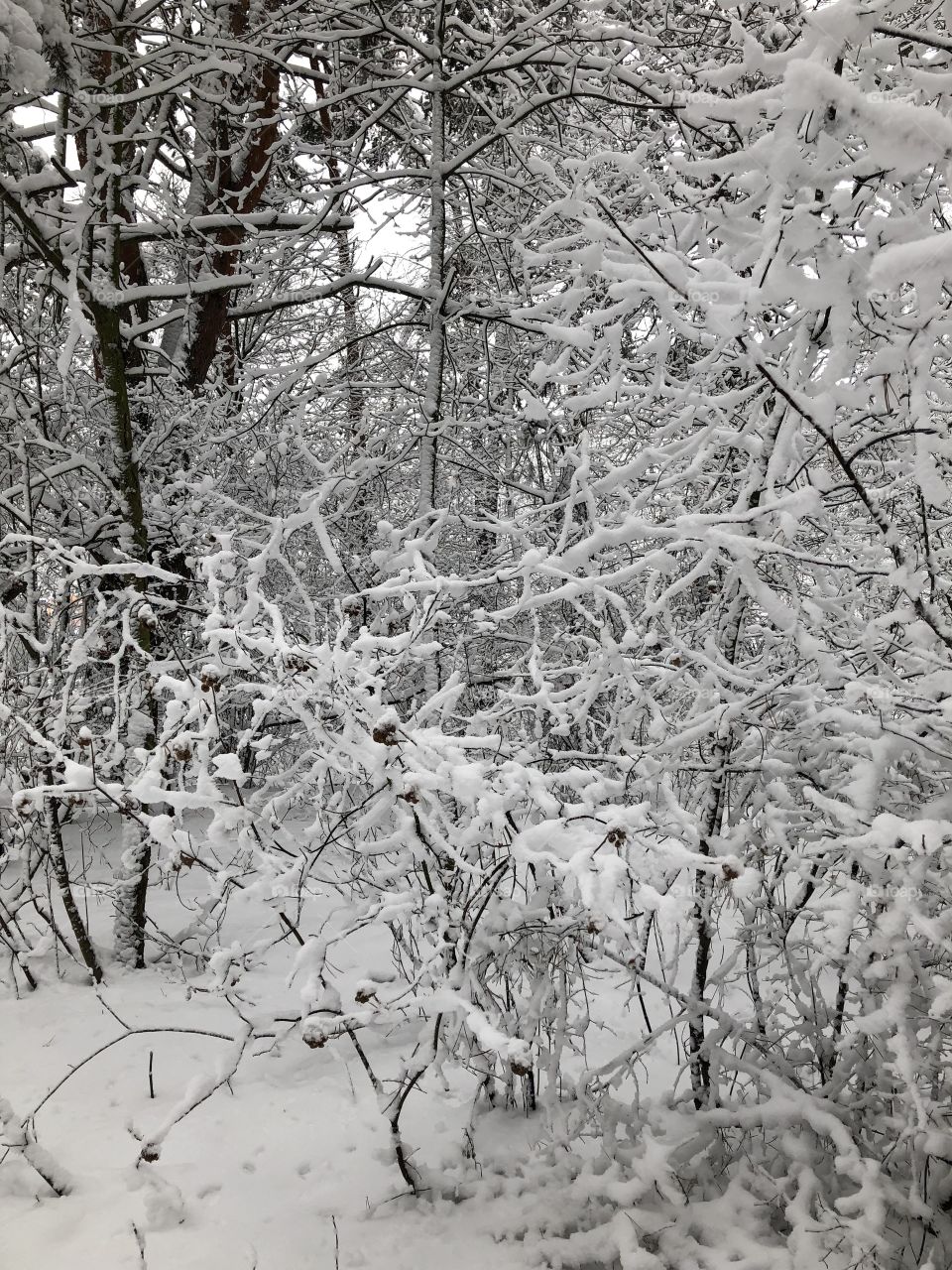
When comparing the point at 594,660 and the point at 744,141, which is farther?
the point at 594,660

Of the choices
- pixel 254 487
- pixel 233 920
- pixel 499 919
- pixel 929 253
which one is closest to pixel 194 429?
pixel 254 487

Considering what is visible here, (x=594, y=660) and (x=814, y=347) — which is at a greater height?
(x=814, y=347)

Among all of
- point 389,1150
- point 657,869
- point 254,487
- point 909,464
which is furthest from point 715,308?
point 254,487

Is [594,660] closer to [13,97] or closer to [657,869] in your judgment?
[657,869]

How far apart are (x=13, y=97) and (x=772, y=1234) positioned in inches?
207

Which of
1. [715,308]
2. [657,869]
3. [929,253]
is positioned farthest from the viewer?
[657,869]

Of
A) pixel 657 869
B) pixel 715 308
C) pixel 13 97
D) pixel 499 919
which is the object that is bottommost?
pixel 499 919

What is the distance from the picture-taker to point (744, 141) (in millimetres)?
2271

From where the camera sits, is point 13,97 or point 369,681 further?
point 13,97

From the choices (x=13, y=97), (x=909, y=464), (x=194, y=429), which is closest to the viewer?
(x=909, y=464)

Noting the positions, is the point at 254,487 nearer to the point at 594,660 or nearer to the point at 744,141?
the point at 594,660

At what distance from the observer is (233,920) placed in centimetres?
505

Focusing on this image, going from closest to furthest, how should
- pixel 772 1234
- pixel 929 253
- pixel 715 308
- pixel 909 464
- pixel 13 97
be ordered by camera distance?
pixel 929 253 < pixel 715 308 < pixel 772 1234 < pixel 909 464 < pixel 13 97

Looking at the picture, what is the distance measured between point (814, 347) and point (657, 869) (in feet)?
5.04
